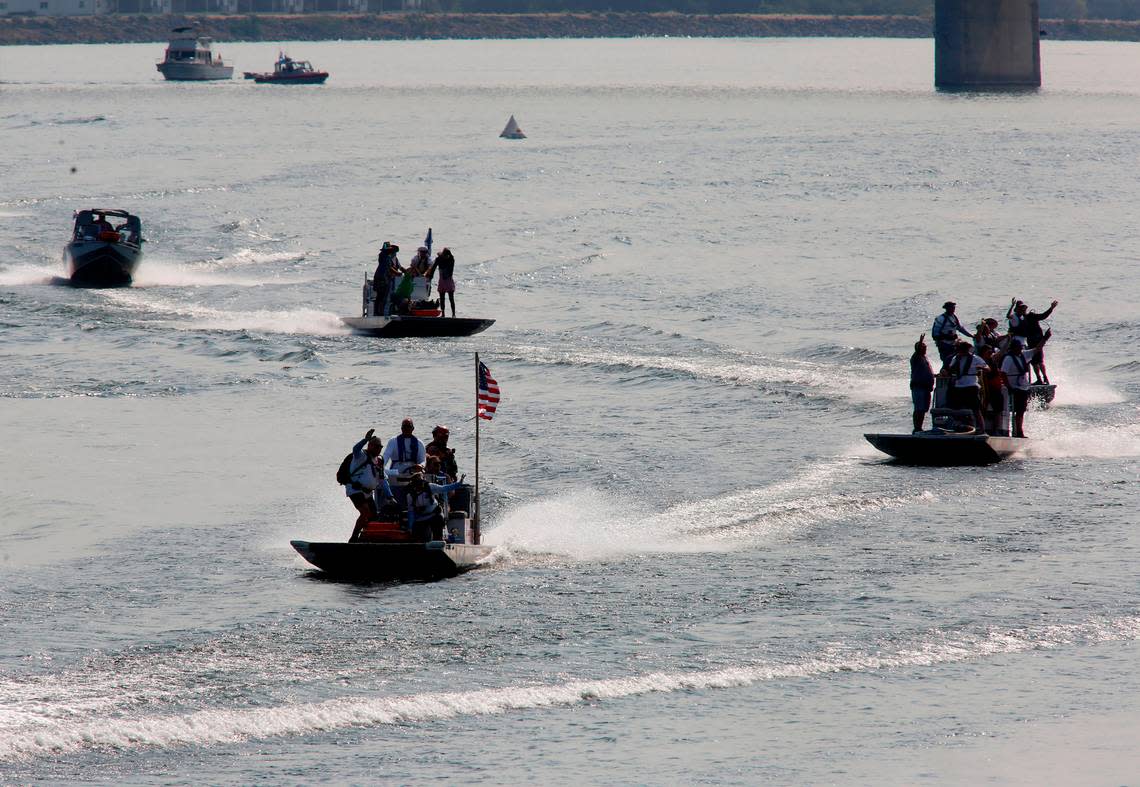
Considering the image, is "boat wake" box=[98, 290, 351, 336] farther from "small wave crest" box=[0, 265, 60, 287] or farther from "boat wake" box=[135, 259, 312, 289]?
"small wave crest" box=[0, 265, 60, 287]

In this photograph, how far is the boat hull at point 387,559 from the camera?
2228 cm

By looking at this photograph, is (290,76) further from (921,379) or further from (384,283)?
(921,379)

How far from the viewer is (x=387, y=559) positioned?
22422mm

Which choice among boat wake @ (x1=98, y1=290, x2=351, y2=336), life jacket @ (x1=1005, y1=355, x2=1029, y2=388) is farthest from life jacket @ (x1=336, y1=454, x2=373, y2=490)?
boat wake @ (x1=98, y1=290, x2=351, y2=336)

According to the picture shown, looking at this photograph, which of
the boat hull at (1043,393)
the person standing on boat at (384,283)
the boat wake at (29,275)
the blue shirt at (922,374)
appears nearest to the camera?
the blue shirt at (922,374)

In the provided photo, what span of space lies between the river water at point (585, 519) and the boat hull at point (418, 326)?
0.96 m

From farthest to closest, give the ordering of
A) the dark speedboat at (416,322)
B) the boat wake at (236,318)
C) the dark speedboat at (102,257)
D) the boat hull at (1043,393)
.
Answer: the dark speedboat at (102,257)
the boat wake at (236,318)
the dark speedboat at (416,322)
the boat hull at (1043,393)

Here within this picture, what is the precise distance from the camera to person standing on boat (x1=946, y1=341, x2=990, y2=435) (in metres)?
28.1

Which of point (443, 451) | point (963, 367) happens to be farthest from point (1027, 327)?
point (443, 451)

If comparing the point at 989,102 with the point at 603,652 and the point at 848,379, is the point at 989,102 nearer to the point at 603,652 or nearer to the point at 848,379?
the point at 848,379

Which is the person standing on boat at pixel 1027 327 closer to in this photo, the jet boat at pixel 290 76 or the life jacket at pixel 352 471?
the life jacket at pixel 352 471

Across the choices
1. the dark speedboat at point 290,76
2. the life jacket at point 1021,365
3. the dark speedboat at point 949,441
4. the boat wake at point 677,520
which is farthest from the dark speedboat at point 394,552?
the dark speedboat at point 290,76

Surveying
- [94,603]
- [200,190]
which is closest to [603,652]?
[94,603]

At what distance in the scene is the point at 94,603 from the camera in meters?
22.1
